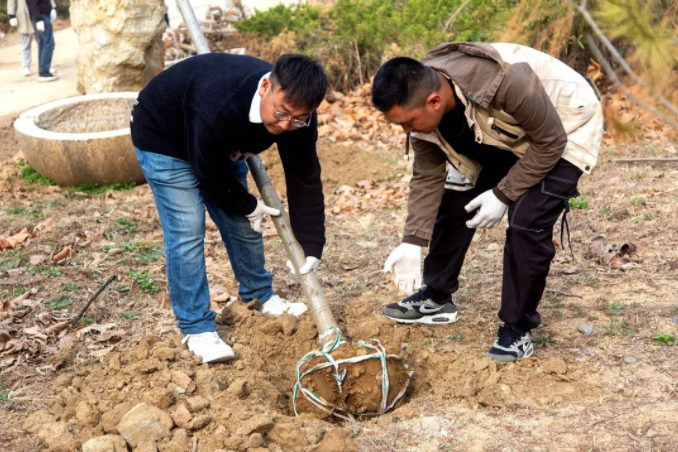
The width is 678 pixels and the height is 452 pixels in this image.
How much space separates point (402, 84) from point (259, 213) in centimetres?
102

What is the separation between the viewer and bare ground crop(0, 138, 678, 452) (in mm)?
3100

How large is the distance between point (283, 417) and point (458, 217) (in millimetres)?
1325

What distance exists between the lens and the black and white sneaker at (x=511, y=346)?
3.58m

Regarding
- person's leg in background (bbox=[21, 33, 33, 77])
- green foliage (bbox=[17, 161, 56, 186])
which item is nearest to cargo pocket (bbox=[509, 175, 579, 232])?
green foliage (bbox=[17, 161, 56, 186])

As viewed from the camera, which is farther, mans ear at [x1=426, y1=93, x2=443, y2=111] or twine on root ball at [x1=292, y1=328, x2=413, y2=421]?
twine on root ball at [x1=292, y1=328, x2=413, y2=421]

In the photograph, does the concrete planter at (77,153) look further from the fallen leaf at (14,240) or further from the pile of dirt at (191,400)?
the pile of dirt at (191,400)

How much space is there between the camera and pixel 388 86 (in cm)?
298

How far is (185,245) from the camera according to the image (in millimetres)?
3637

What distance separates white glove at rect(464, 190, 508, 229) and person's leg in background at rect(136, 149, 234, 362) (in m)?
1.33

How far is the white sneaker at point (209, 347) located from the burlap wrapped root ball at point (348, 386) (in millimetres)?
437

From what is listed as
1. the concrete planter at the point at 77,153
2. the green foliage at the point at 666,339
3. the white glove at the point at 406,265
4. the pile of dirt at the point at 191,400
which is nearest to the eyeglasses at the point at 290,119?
the white glove at the point at 406,265

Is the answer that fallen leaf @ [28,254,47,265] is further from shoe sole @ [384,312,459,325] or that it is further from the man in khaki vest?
the man in khaki vest

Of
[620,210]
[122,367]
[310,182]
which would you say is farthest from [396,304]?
[620,210]

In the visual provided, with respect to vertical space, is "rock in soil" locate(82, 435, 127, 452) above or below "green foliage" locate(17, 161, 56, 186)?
above
